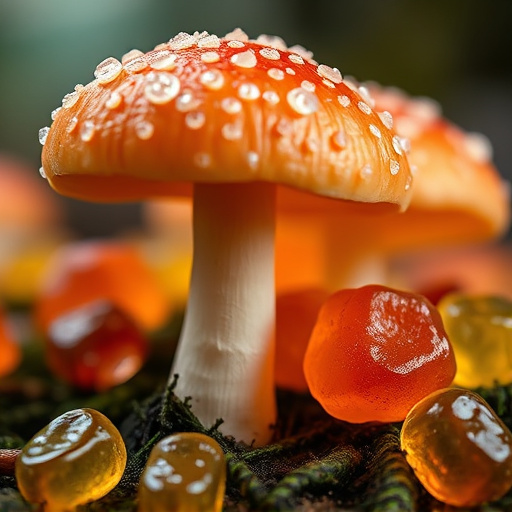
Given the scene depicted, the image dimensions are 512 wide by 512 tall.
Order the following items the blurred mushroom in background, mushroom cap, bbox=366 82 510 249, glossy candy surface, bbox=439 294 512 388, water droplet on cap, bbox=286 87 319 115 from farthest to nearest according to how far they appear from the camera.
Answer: the blurred mushroom in background < mushroom cap, bbox=366 82 510 249 < glossy candy surface, bbox=439 294 512 388 < water droplet on cap, bbox=286 87 319 115

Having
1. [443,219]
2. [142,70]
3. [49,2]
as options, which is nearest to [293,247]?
[443,219]

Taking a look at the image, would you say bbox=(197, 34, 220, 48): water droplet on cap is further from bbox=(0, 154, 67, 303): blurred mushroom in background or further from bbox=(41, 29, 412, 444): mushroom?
bbox=(0, 154, 67, 303): blurred mushroom in background

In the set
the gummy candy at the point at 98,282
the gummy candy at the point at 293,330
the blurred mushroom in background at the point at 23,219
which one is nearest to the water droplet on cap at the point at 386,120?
the gummy candy at the point at 293,330

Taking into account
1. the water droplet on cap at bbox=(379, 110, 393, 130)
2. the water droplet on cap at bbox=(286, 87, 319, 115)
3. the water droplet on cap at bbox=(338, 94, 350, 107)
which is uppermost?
the water droplet on cap at bbox=(286, 87, 319, 115)

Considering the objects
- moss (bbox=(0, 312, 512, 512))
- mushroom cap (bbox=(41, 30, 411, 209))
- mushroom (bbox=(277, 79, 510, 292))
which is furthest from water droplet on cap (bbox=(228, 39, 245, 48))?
moss (bbox=(0, 312, 512, 512))

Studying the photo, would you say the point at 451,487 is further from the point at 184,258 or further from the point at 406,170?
the point at 184,258

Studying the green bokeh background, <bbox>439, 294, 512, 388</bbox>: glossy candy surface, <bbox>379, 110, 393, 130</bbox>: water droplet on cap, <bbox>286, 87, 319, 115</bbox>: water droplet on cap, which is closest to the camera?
<bbox>286, 87, 319, 115</bbox>: water droplet on cap

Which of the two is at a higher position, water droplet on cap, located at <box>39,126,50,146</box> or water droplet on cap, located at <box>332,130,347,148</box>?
water droplet on cap, located at <box>332,130,347,148</box>
